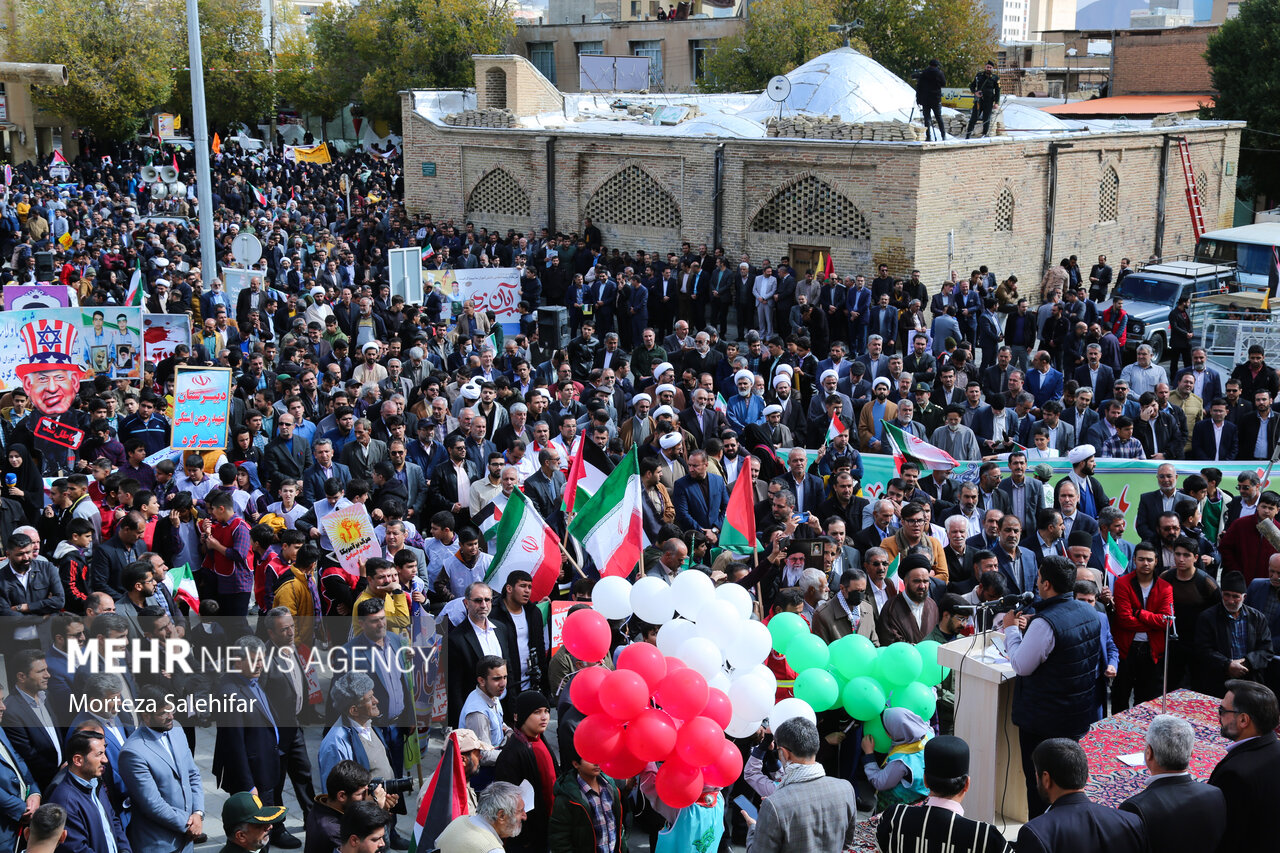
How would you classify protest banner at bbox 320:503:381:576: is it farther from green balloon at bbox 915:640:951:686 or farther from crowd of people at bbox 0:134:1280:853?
green balloon at bbox 915:640:951:686

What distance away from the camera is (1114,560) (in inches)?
358

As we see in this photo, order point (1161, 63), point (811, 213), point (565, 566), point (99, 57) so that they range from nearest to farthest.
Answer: point (565, 566) < point (811, 213) < point (1161, 63) < point (99, 57)

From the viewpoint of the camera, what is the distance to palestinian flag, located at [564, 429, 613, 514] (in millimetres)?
9789

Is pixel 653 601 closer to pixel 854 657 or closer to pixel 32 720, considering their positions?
pixel 854 657

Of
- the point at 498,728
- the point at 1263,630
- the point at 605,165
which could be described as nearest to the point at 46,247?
the point at 605,165

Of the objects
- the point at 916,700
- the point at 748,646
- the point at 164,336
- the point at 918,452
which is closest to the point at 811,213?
the point at 164,336

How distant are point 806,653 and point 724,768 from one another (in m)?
1.27

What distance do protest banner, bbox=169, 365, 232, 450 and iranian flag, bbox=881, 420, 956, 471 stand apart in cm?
565

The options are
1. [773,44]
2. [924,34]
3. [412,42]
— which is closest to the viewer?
[924,34]

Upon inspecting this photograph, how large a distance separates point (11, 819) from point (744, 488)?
17.3 ft

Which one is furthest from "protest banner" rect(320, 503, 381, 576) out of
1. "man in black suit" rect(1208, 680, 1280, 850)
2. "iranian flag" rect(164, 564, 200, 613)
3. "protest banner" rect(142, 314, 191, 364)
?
"protest banner" rect(142, 314, 191, 364)

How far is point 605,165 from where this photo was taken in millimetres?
26391

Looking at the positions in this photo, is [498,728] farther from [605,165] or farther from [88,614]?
[605,165]

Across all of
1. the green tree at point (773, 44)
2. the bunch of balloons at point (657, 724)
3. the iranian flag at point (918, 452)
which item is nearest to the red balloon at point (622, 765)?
the bunch of balloons at point (657, 724)
